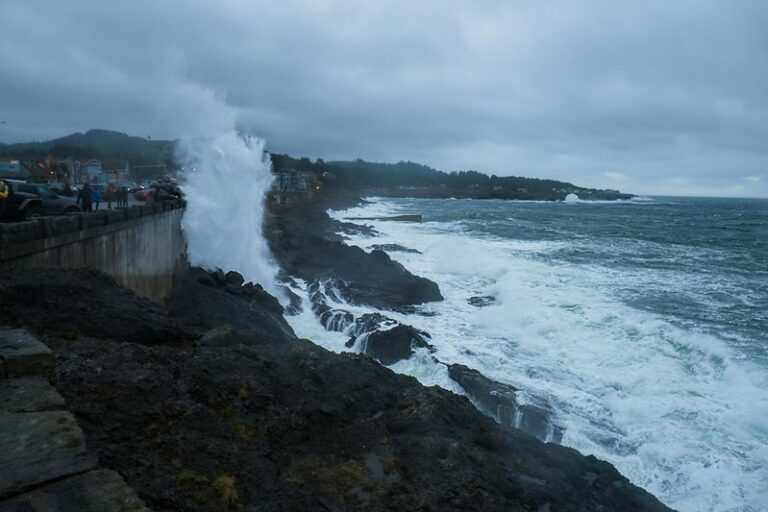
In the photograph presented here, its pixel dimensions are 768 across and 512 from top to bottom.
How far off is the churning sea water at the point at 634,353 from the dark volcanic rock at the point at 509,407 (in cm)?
26

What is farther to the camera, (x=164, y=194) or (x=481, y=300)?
(x=164, y=194)

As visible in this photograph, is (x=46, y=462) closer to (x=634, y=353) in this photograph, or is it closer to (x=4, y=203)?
(x=4, y=203)

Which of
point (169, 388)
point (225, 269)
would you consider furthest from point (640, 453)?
point (225, 269)

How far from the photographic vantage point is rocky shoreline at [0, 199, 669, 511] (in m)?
4.18

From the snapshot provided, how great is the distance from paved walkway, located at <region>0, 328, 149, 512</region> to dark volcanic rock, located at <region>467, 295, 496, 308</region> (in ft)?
53.1

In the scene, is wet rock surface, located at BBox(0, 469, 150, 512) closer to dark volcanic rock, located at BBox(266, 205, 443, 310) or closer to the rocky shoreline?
the rocky shoreline

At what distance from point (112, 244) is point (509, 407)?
7999mm

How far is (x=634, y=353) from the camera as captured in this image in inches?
536

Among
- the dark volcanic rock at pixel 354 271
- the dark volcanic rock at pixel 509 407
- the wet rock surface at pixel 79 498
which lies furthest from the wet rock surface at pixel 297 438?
the dark volcanic rock at pixel 354 271

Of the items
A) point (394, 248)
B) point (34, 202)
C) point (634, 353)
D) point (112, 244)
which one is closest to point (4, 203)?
point (34, 202)

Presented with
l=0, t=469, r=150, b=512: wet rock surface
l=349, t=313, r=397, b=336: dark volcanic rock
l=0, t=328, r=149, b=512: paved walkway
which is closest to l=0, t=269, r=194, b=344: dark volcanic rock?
l=0, t=328, r=149, b=512: paved walkway

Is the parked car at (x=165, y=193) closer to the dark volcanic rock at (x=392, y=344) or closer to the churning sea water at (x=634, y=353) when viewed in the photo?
the churning sea water at (x=634, y=353)

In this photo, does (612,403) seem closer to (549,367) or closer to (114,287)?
(549,367)

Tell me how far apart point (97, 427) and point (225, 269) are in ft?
54.7
